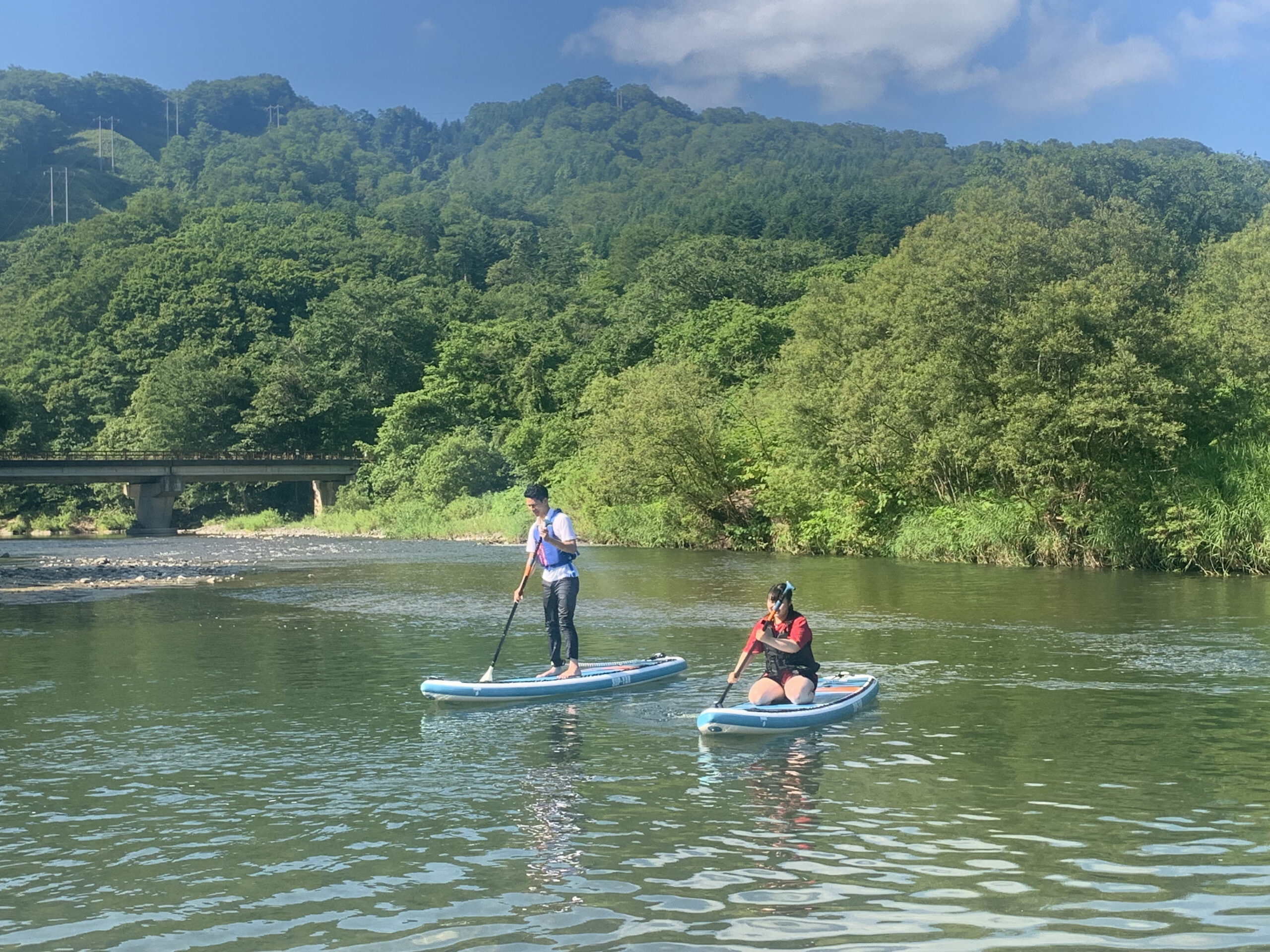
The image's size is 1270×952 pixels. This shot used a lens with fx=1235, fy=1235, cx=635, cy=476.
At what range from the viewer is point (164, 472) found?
8000 centimetres

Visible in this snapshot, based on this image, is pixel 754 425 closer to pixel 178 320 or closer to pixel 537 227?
pixel 178 320

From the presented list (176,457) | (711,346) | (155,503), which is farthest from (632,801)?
(155,503)

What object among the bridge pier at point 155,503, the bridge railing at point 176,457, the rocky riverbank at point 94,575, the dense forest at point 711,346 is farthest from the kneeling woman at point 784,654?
the bridge pier at point 155,503

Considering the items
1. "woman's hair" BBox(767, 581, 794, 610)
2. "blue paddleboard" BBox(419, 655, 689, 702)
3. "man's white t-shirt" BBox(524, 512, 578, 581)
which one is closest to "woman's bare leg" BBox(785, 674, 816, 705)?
"woman's hair" BBox(767, 581, 794, 610)

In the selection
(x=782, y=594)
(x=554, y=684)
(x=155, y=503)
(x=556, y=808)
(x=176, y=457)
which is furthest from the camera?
(x=155, y=503)

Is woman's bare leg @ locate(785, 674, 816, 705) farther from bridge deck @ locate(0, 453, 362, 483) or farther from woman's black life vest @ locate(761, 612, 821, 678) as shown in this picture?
bridge deck @ locate(0, 453, 362, 483)

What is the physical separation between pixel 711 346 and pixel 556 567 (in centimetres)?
6222

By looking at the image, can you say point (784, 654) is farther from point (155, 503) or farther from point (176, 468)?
point (155, 503)

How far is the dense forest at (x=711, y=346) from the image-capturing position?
1490 inches

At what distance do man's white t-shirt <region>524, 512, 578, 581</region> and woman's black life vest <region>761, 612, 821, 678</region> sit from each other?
297 centimetres

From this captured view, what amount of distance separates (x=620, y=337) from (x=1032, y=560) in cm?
5022

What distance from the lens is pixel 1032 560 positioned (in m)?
38.5

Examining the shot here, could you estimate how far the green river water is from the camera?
7477mm

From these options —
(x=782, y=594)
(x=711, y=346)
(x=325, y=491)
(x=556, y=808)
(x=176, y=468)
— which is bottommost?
(x=556, y=808)
